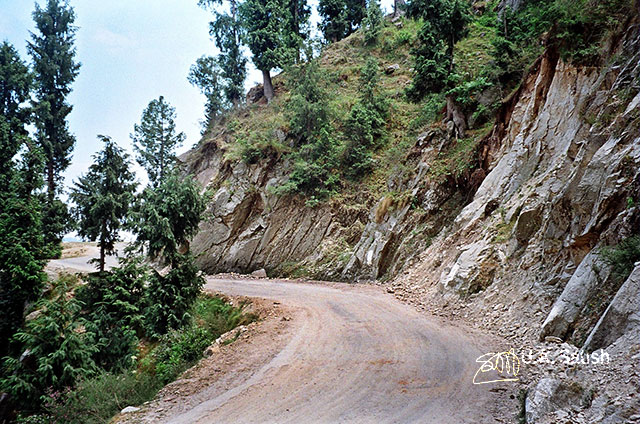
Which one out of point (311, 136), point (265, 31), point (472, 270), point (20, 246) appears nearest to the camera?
point (472, 270)

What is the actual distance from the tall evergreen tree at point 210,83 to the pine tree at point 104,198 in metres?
22.1

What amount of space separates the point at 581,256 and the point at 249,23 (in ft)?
104

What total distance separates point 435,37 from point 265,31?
60.7 feet

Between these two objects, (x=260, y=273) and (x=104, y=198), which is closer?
(x=104, y=198)

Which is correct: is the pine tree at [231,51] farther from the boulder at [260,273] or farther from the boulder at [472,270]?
the boulder at [472,270]

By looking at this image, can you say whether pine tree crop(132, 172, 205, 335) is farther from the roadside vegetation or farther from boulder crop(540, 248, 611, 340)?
boulder crop(540, 248, 611, 340)

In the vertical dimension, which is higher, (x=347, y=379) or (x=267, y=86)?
(x=267, y=86)

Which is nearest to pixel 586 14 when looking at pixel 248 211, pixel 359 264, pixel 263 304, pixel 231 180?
pixel 359 264

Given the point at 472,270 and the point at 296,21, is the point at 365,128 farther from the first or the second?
the point at 296,21

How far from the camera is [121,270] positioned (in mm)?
11961

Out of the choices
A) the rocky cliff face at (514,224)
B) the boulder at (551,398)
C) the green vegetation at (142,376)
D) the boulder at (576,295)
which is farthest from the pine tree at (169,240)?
the boulder at (576,295)

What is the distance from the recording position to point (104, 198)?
454 inches

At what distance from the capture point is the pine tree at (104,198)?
38.2 feet

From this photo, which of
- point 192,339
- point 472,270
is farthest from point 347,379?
point 472,270
